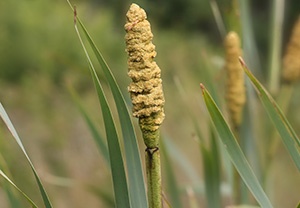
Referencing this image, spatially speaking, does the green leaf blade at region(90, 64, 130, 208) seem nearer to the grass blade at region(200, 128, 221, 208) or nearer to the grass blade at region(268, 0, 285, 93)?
the grass blade at region(200, 128, 221, 208)

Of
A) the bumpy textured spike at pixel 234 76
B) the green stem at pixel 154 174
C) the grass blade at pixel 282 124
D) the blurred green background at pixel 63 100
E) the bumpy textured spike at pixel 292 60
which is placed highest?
the blurred green background at pixel 63 100

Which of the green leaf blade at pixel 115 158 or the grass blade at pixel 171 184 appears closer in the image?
the green leaf blade at pixel 115 158

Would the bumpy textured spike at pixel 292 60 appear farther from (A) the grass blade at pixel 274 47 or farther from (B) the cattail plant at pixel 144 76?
(B) the cattail plant at pixel 144 76

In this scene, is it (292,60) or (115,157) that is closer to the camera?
(115,157)

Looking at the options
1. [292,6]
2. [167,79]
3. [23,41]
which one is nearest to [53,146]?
[23,41]

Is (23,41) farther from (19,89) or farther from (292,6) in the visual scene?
(292,6)

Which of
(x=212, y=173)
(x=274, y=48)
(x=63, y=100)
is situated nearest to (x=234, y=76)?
(x=212, y=173)

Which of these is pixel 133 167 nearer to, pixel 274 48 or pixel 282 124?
pixel 282 124

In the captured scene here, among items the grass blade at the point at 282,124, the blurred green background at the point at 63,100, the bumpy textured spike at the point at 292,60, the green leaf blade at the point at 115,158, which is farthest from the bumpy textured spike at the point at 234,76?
the blurred green background at the point at 63,100
